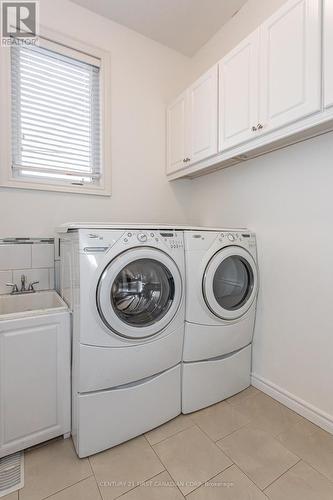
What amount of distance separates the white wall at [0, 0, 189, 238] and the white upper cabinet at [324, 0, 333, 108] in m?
1.49

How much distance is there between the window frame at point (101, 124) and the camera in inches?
69.8

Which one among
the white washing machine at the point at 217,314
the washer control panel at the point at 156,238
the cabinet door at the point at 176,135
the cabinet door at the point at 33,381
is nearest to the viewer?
the cabinet door at the point at 33,381

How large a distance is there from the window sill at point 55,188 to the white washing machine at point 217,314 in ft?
3.11

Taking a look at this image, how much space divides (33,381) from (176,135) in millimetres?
2137

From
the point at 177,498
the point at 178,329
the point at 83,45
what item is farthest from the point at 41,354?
the point at 83,45

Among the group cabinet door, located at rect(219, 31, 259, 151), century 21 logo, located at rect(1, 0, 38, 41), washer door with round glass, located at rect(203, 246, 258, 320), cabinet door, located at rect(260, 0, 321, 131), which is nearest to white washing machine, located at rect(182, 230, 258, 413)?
washer door with round glass, located at rect(203, 246, 258, 320)

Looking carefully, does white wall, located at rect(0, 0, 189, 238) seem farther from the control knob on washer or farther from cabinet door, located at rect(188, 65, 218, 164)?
the control knob on washer

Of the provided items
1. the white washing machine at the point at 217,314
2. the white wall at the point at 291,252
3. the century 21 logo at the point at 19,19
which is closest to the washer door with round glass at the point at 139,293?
the white washing machine at the point at 217,314

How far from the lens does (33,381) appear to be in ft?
4.35

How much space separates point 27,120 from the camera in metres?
1.89

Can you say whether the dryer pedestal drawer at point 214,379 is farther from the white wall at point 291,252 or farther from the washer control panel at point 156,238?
the washer control panel at point 156,238

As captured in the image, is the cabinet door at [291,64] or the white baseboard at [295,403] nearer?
the cabinet door at [291,64]

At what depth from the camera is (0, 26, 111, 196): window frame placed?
177 centimetres

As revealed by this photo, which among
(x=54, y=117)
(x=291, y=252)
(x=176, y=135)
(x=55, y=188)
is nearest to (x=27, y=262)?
(x=55, y=188)
